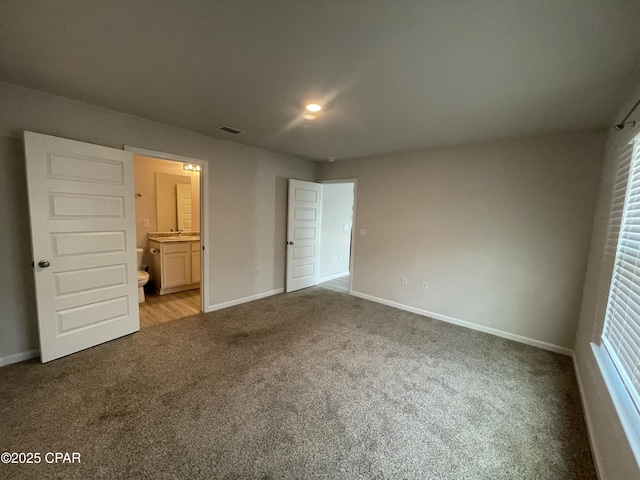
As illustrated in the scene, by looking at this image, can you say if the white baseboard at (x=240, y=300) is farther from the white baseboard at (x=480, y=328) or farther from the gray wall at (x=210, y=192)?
the white baseboard at (x=480, y=328)

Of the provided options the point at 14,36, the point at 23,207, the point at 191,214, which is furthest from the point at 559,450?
the point at 191,214

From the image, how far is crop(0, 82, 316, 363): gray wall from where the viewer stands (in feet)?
7.23

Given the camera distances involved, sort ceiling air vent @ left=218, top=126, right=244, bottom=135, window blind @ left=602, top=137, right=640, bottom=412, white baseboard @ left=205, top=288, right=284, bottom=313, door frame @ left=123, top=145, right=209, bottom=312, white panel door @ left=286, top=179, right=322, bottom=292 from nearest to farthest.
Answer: window blind @ left=602, top=137, right=640, bottom=412
ceiling air vent @ left=218, top=126, right=244, bottom=135
door frame @ left=123, top=145, right=209, bottom=312
white baseboard @ left=205, top=288, right=284, bottom=313
white panel door @ left=286, top=179, right=322, bottom=292

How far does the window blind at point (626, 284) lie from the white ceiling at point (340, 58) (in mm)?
688

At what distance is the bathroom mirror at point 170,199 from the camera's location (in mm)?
4637

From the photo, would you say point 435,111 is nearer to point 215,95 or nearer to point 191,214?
point 215,95

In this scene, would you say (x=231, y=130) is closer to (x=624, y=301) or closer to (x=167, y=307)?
(x=167, y=307)

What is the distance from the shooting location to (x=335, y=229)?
5816mm

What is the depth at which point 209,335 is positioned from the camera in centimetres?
293

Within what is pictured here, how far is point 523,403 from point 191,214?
5483mm

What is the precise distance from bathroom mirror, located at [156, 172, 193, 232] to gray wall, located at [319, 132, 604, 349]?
336 centimetres

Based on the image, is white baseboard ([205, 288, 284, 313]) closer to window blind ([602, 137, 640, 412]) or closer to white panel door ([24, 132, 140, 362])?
white panel door ([24, 132, 140, 362])

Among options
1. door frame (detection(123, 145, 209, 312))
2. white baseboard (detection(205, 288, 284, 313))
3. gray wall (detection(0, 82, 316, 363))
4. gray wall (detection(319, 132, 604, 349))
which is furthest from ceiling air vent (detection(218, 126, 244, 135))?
white baseboard (detection(205, 288, 284, 313))

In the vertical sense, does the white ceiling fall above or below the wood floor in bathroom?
above
